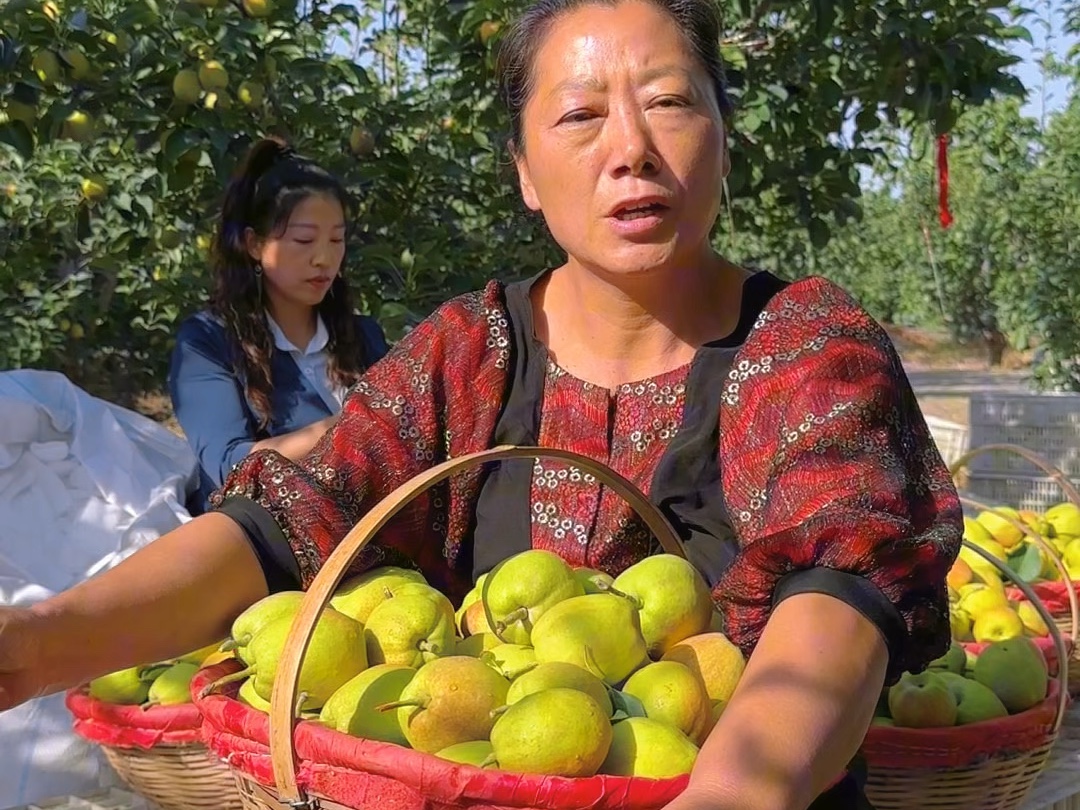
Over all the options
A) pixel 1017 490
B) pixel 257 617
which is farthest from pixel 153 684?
pixel 1017 490

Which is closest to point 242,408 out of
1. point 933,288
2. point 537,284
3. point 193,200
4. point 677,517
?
point 193,200

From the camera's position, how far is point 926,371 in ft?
61.9

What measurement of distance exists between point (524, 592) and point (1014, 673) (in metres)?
0.69

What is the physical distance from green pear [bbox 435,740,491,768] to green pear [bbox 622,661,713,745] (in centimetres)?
14

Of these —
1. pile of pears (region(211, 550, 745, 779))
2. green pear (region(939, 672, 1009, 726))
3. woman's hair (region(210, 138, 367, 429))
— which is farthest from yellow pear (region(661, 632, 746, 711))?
woman's hair (region(210, 138, 367, 429))

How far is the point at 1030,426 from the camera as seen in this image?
15.5 feet

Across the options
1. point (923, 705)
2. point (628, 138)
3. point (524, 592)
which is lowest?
point (923, 705)

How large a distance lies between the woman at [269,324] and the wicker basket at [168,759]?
4.39 ft

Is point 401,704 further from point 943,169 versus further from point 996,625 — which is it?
point 943,169

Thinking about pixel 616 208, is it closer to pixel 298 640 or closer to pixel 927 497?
pixel 927 497

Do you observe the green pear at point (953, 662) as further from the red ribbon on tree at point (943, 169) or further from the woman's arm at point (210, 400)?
the red ribbon on tree at point (943, 169)

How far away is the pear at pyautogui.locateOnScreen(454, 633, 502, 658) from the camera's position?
1156 mm

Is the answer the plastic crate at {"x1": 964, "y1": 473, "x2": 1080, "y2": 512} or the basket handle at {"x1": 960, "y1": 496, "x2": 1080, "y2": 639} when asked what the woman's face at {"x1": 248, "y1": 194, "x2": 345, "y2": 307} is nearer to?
the basket handle at {"x1": 960, "y1": 496, "x2": 1080, "y2": 639}

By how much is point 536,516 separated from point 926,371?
18462mm
